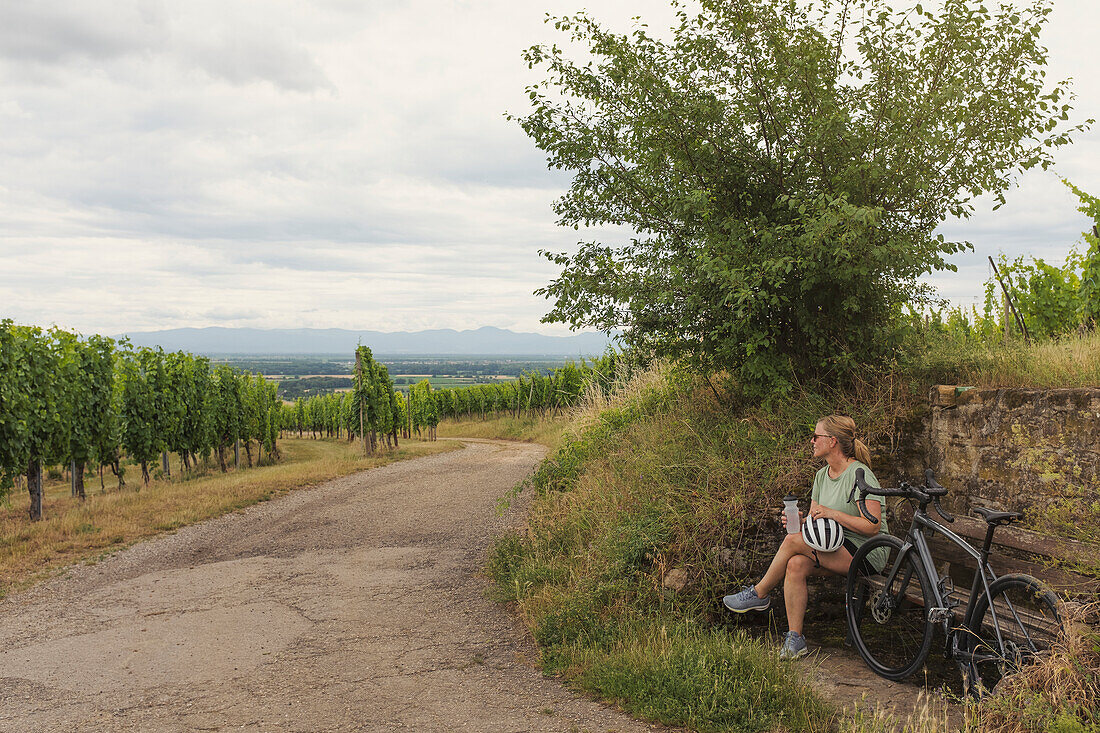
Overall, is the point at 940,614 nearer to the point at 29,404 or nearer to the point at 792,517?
the point at 792,517

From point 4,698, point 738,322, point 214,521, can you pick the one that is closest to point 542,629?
point 738,322

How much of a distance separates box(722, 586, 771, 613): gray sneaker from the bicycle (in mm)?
595

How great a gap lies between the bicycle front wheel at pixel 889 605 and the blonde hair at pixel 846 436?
0.66 metres

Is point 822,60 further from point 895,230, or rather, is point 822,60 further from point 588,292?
point 588,292

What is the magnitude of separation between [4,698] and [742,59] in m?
8.07

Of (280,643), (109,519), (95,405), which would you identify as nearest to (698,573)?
(280,643)

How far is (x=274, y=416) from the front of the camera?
116 feet

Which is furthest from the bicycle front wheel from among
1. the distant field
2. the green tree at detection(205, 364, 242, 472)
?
the distant field

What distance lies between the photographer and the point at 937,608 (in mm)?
3990

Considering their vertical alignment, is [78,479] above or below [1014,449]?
below

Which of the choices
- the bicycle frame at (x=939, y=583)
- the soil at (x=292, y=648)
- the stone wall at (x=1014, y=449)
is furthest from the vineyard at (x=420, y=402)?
the bicycle frame at (x=939, y=583)

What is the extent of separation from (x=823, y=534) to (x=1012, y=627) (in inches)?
46.5

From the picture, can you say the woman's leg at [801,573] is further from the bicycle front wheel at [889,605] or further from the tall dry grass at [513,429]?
the tall dry grass at [513,429]

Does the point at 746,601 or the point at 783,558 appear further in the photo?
the point at 746,601
